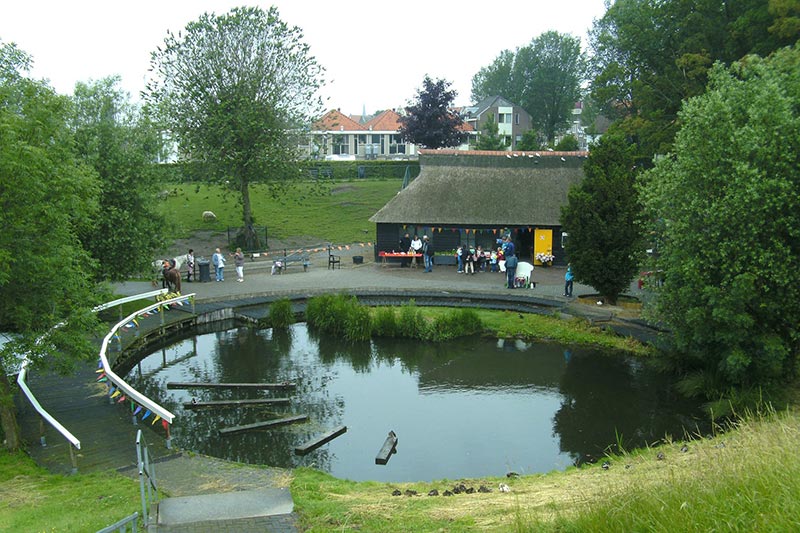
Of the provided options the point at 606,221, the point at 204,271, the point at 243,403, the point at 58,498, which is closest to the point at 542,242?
the point at 606,221

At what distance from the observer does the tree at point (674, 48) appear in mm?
32344

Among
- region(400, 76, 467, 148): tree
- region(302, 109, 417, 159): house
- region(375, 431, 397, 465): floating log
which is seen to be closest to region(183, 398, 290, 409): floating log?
region(375, 431, 397, 465): floating log

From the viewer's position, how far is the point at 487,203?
1362 inches

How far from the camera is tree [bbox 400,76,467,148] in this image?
2157 inches

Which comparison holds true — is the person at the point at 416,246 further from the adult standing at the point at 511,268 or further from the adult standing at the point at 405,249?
the adult standing at the point at 511,268

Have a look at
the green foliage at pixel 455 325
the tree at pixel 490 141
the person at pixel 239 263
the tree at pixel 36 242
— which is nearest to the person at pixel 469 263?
the green foliage at pixel 455 325

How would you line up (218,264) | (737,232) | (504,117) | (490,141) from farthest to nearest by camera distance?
(504,117) < (490,141) < (218,264) < (737,232)

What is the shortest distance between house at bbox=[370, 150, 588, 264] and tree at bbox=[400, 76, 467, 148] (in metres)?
18.8

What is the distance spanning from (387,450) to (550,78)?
78500mm

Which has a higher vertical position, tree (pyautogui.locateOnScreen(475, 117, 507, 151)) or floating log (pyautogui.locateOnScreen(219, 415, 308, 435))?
tree (pyautogui.locateOnScreen(475, 117, 507, 151))

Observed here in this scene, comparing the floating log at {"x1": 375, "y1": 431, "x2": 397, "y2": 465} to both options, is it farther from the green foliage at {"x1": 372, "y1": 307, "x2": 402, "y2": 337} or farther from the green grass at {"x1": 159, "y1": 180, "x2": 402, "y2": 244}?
the green grass at {"x1": 159, "y1": 180, "x2": 402, "y2": 244}

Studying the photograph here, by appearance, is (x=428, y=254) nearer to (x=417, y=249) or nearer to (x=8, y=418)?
(x=417, y=249)

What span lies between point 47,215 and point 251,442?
635 cm

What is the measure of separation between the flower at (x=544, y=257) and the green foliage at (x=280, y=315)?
47.3 feet
